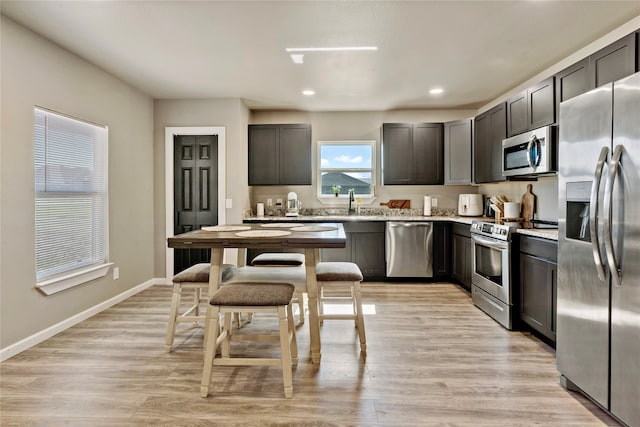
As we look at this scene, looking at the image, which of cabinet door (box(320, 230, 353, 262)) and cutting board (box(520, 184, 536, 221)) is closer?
cutting board (box(520, 184, 536, 221))

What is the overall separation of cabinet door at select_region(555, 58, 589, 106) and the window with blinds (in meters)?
4.18

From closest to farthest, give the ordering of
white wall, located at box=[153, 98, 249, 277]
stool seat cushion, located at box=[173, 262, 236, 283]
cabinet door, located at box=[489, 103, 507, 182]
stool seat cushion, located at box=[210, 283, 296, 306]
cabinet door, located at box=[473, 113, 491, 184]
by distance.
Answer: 1. stool seat cushion, located at box=[210, 283, 296, 306]
2. stool seat cushion, located at box=[173, 262, 236, 283]
3. cabinet door, located at box=[489, 103, 507, 182]
4. cabinet door, located at box=[473, 113, 491, 184]
5. white wall, located at box=[153, 98, 249, 277]

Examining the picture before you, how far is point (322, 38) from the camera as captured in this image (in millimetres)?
2963

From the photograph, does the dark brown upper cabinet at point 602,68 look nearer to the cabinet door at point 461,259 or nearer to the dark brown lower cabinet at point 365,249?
the cabinet door at point 461,259

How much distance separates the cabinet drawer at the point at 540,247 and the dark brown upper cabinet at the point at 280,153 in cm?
297

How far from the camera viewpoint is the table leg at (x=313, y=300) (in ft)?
7.93

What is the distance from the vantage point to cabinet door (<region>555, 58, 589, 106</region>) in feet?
8.63

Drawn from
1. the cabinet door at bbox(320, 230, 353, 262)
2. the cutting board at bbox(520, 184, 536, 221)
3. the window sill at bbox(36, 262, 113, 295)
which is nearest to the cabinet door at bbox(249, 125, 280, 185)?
the cabinet door at bbox(320, 230, 353, 262)

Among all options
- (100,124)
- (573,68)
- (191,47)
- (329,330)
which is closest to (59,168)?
(100,124)

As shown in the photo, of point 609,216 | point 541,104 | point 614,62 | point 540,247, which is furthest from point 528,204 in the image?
point 609,216

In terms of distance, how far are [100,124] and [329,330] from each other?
9.94 feet

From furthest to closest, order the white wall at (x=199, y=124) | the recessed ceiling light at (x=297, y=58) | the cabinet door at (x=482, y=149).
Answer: the white wall at (x=199, y=124)
the cabinet door at (x=482, y=149)
the recessed ceiling light at (x=297, y=58)

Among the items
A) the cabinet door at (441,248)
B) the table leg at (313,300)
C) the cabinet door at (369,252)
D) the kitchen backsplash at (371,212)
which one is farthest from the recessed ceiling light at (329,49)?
the kitchen backsplash at (371,212)

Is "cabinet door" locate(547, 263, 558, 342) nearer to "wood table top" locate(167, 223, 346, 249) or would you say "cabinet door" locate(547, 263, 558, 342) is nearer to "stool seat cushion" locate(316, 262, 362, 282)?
"stool seat cushion" locate(316, 262, 362, 282)
